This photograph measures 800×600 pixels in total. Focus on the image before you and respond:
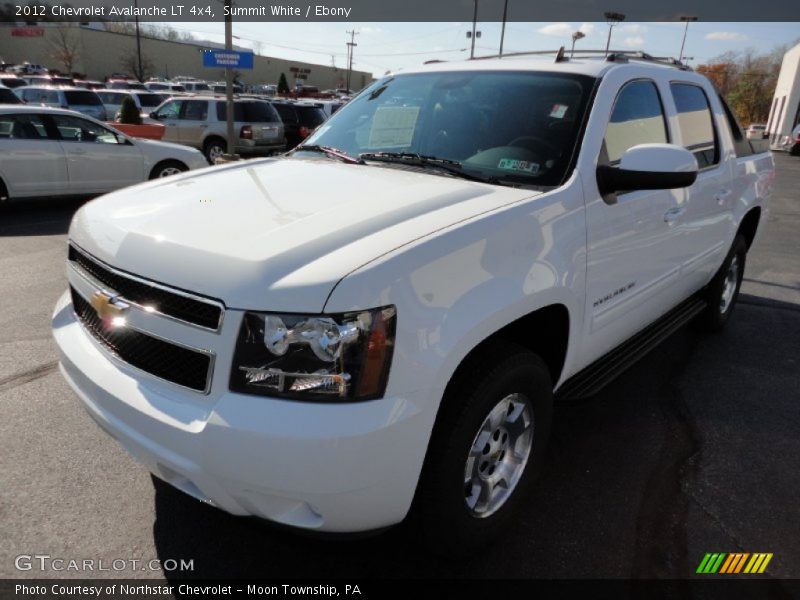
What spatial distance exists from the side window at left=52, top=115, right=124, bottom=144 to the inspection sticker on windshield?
9.02 meters

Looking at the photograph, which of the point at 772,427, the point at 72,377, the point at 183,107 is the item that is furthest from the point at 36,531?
the point at 183,107

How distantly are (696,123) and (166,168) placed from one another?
359 inches

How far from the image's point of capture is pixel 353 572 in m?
2.37

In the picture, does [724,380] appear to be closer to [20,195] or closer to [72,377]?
[72,377]

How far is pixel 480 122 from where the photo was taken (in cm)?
301

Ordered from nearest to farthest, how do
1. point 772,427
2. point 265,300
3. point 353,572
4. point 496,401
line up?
1. point 265,300
2. point 496,401
3. point 353,572
4. point 772,427

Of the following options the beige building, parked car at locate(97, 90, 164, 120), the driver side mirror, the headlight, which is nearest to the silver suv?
parked car at locate(97, 90, 164, 120)

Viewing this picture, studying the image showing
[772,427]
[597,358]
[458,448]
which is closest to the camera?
[458,448]

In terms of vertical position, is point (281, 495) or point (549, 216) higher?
point (549, 216)

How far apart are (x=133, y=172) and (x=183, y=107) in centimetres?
649

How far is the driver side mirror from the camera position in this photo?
8.59 ft

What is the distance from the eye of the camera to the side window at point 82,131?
9.44 m

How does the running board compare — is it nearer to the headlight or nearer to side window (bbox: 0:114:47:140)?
the headlight

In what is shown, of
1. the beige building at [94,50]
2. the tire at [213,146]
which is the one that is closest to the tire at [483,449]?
the tire at [213,146]
